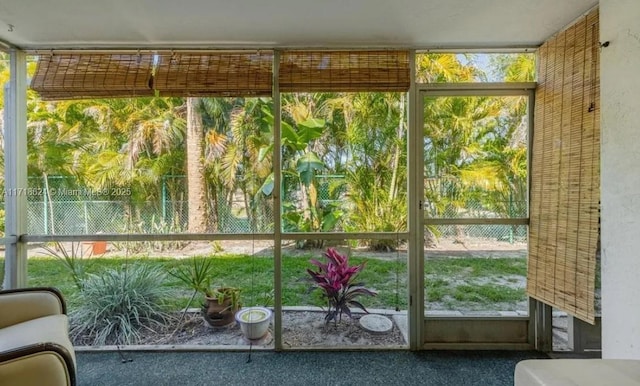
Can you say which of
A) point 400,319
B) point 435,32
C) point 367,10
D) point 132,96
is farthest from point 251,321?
point 435,32

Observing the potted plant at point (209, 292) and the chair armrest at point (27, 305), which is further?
the potted plant at point (209, 292)

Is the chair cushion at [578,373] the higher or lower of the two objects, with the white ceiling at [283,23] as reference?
lower

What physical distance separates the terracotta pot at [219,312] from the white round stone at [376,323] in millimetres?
1118

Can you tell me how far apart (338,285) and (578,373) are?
165 cm

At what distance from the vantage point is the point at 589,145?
1907 mm

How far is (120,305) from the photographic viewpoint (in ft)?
8.11

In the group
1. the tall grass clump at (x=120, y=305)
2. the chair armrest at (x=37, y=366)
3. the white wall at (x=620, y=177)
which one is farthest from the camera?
the tall grass clump at (x=120, y=305)

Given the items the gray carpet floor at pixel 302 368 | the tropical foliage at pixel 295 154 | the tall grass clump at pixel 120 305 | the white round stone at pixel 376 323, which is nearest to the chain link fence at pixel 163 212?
the tropical foliage at pixel 295 154

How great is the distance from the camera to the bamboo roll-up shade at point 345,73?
2.35 meters

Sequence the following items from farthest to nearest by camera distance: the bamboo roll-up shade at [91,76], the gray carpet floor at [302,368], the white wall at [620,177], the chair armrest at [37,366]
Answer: the bamboo roll-up shade at [91,76]
the gray carpet floor at [302,368]
the white wall at [620,177]
the chair armrest at [37,366]

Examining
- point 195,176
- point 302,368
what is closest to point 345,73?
point 195,176

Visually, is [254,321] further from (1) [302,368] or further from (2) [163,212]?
(2) [163,212]

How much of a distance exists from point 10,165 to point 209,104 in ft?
5.36

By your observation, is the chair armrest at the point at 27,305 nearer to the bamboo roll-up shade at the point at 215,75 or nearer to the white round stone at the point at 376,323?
the bamboo roll-up shade at the point at 215,75
